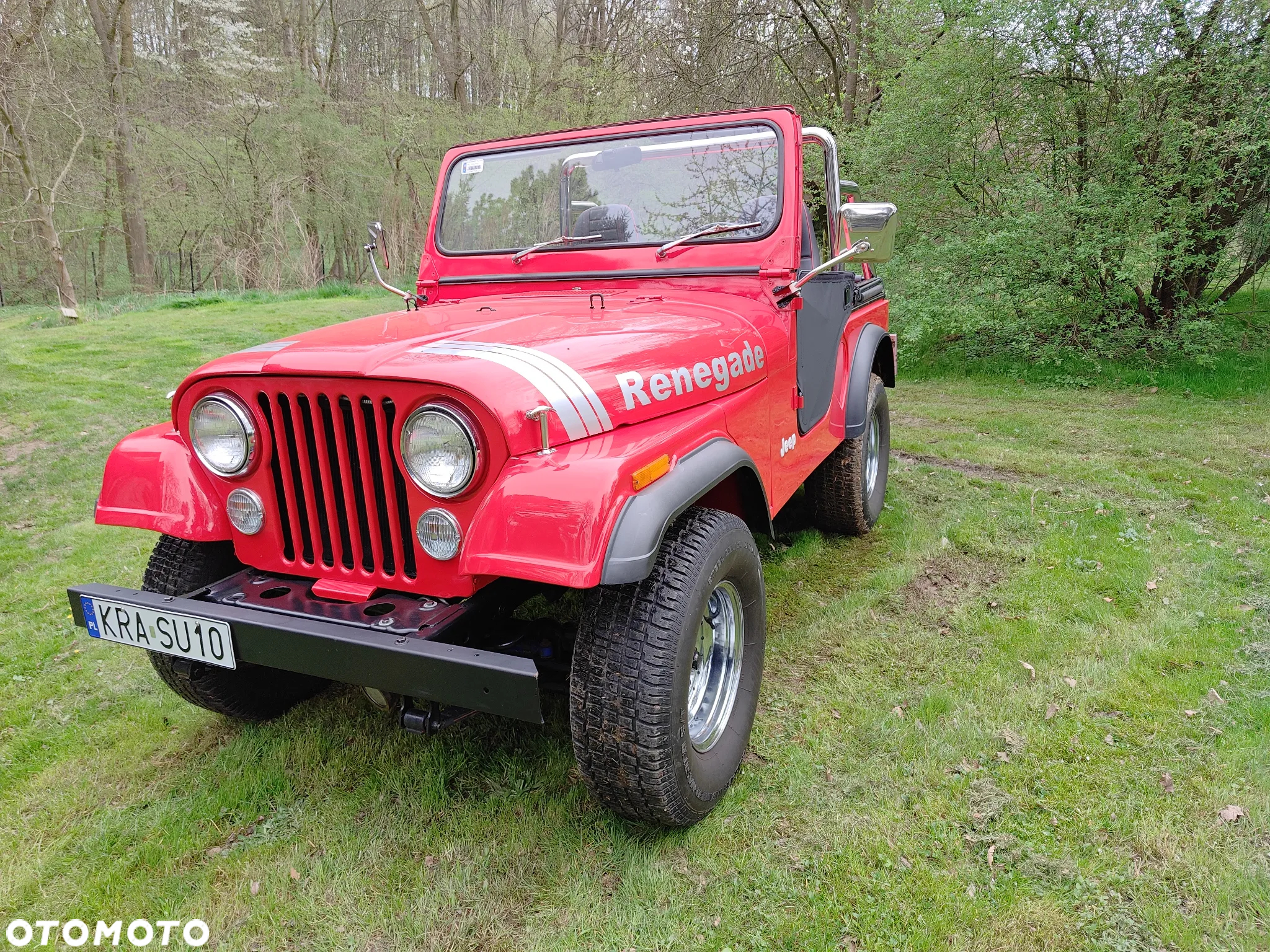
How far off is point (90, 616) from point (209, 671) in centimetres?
48

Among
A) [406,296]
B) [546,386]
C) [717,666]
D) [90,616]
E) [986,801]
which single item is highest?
[406,296]

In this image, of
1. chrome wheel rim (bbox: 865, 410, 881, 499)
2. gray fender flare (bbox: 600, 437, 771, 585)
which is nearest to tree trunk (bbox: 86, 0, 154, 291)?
chrome wheel rim (bbox: 865, 410, 881, 499)

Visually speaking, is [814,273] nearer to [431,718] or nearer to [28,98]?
[431,718]

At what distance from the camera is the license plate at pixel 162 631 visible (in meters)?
2.04

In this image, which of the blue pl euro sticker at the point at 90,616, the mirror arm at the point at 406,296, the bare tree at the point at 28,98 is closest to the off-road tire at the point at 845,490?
the mirror arm at the point at 406,296

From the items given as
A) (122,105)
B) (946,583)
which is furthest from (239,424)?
(122,105)

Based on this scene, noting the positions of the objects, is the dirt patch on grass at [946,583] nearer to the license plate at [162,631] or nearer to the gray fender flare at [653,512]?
the gray fender flare at [653,512]

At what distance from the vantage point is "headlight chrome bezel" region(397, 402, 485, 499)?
1.93 meters

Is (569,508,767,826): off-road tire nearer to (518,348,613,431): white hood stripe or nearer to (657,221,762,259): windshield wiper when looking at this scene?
(518,348,613,431): white hood stripe

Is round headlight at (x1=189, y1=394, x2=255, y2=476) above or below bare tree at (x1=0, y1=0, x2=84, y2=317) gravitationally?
below

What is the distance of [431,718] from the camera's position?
7.28 feet

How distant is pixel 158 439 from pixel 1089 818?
2.89 meters

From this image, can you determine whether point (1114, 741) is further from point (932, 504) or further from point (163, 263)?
point (163, 263)

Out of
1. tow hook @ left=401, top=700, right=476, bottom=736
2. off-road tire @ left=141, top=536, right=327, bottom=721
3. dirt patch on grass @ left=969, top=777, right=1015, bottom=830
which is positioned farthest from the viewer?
off-road tire @ left=141, top=536, right=327, bottom=721
